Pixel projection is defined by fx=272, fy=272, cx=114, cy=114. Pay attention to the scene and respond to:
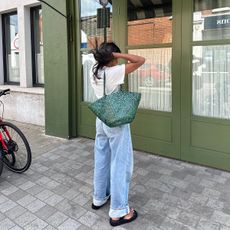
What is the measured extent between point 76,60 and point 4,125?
1758 mm

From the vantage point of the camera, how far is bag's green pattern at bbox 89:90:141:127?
211 cm

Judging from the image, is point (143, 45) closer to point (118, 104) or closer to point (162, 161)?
point (162, 161)

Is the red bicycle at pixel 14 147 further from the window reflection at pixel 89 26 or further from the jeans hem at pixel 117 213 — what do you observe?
the window reflection at pixel 89 26

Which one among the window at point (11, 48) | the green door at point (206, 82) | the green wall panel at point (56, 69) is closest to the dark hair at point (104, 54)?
the green door at point (206, 82)

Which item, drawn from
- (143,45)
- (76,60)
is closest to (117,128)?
(143,45)

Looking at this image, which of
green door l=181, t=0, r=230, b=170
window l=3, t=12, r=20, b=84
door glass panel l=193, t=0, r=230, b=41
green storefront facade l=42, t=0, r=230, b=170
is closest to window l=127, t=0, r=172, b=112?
green storefront facade l=42, t=0, r=230, b=170

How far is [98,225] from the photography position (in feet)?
7.54

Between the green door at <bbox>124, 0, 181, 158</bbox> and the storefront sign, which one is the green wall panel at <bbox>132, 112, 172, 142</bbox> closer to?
the green door at <bbox>124, 0, 181, 158</bbox>

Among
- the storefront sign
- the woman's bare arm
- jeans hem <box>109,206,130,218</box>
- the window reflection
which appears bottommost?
jeans hem <box>109,206,130,218</box>

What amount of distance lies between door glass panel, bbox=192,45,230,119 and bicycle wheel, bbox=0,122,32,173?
7.01ft

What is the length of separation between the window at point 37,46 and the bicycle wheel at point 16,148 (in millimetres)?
2628

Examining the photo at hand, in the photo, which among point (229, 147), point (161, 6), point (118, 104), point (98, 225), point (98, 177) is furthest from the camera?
point (161, 6)

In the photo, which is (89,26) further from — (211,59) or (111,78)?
(111,78)

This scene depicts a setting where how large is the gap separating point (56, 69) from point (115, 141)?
273 cm
